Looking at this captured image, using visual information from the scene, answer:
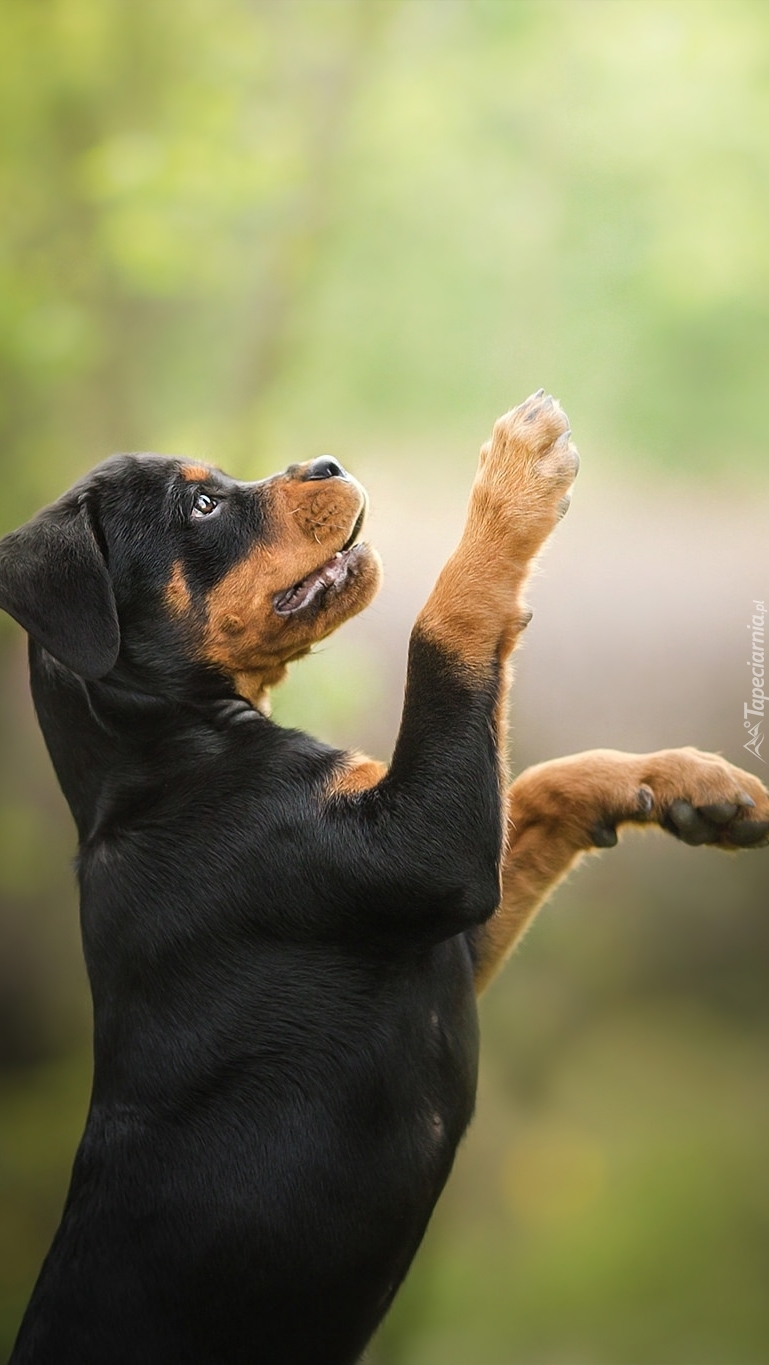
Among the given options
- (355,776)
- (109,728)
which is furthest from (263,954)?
(109,728)

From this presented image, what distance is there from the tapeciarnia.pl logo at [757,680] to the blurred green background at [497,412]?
0.03 m

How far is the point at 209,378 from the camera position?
3.38m

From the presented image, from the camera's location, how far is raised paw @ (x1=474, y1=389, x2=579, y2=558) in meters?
2.15

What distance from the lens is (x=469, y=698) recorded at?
206 centimetres

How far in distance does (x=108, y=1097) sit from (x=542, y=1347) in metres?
1.49

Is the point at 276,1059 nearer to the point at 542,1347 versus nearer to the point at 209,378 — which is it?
the point at 542,1347

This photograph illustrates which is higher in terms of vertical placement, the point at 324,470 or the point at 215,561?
the point at 324,470

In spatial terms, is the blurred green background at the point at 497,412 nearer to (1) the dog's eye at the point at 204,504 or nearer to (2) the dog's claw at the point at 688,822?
(2) the dog's claw at the point at 688,822

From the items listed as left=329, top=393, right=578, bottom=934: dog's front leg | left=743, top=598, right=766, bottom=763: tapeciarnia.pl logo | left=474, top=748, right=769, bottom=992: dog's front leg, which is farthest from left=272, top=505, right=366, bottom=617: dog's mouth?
left=743, top=598, right=766, bottom=763: tapeciarnia.pl logo

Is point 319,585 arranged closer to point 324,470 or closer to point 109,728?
point 324,470

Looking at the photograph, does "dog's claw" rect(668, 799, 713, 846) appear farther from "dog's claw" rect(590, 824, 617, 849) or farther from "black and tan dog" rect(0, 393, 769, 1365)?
"black and tan dog" rect(0, 393, 769, 1365)

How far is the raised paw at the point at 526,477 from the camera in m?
2.15

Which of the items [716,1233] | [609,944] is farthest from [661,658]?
[716,1233]

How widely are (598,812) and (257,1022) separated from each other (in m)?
0.75
